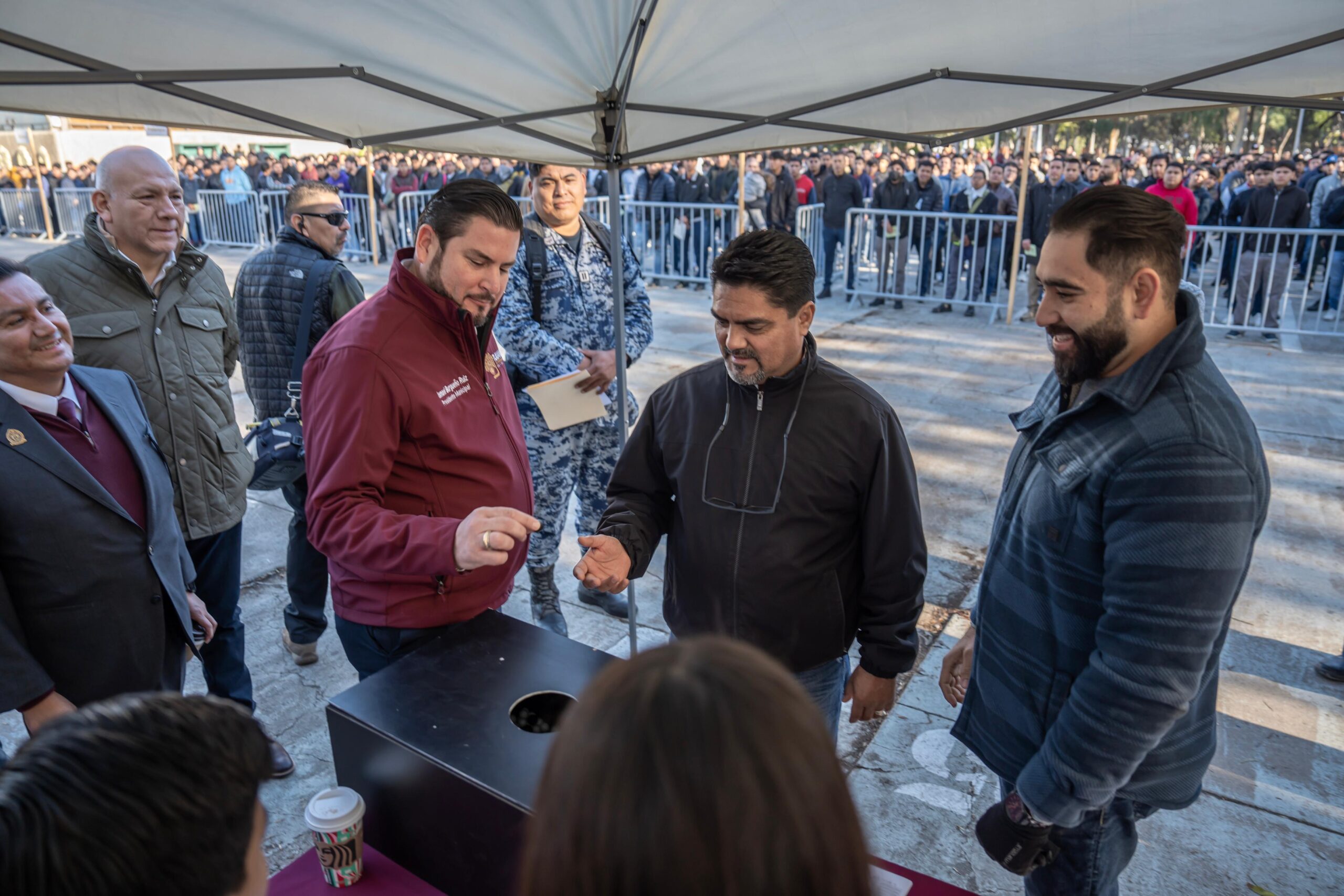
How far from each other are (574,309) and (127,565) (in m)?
2.06

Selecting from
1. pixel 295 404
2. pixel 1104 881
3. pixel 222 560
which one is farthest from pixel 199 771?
pixel 295 404

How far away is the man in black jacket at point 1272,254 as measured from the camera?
9750mm

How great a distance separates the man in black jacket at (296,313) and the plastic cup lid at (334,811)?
6.75ft

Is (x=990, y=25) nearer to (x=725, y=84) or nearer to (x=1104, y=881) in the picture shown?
(x=725, y=84)

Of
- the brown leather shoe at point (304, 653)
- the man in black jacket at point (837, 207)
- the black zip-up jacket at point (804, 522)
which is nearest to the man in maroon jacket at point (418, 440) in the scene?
the black zip-up jacket at point (804, 522)

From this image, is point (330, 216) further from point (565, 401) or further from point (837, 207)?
point (837, 207)

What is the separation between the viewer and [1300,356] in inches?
353

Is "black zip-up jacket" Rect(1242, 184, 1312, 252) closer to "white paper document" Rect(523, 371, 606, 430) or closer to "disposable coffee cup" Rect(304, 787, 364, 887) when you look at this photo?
"white paper document" Rect(523, 371, 606, 430)

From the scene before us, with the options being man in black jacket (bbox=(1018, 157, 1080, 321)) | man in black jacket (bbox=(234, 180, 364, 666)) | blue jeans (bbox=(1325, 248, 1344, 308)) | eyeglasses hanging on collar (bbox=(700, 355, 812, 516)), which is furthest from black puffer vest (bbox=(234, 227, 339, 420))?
blue jeans (bbox=(1325, 248, 1344, 308))

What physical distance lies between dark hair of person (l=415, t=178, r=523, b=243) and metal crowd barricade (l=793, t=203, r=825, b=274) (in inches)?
436

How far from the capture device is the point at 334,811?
1466mm

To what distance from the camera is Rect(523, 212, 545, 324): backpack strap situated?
143 inches

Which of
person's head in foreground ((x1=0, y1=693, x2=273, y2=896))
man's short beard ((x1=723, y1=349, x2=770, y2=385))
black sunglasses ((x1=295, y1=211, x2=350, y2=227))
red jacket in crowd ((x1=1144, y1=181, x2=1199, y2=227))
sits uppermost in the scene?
red jacket in crowd ((x1=1144, y1=181, x2=1199, y2=227))

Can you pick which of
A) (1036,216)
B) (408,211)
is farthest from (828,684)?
(408,211)
